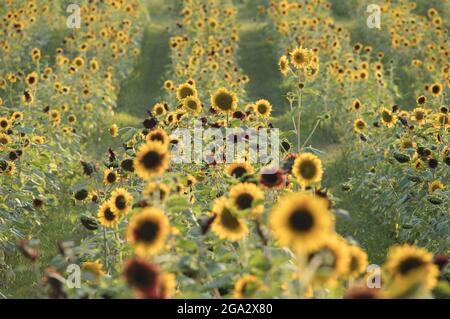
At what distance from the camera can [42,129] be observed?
7258mm

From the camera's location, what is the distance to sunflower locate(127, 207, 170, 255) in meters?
2.18

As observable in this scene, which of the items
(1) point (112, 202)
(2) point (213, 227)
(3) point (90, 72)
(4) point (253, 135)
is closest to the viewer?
(2) point (213, 227)

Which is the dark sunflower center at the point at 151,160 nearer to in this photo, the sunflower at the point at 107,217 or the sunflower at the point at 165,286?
the sunflower at the point at 165,286

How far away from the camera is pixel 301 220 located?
6.68 ft

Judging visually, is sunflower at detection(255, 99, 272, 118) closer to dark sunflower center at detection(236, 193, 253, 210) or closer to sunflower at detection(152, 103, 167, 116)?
sunflower at detection(152, 103, 167, 116)

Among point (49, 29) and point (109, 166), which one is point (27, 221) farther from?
point (49, 29)

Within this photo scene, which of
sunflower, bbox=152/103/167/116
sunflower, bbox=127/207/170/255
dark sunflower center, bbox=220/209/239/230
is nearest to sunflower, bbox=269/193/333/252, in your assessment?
sunflower, bbox=127/207/170/255

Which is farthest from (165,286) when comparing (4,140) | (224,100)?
(4,140)

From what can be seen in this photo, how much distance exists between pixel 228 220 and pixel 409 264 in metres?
0.81

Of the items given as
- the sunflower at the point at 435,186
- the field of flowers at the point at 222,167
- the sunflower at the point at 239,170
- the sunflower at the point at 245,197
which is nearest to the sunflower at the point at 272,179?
the field of flowers at the point at 222,167

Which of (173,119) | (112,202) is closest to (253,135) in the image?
(173,119)

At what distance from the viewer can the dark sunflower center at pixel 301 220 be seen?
202cm

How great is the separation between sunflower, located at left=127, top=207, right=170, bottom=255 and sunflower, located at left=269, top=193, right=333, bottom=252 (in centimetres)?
40
